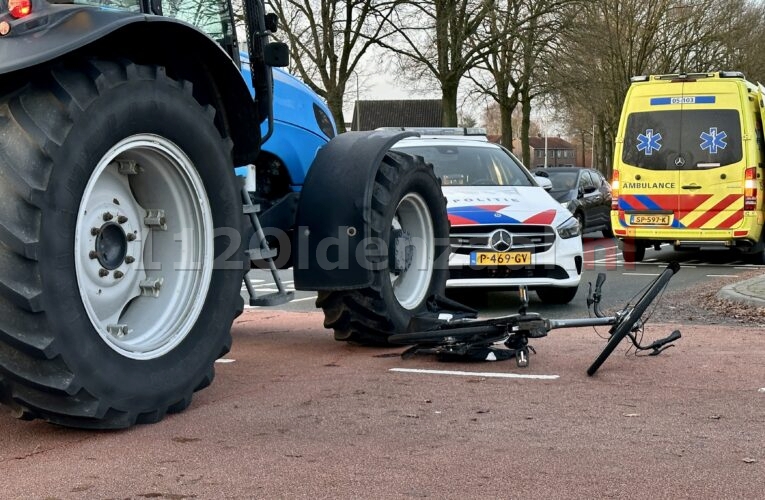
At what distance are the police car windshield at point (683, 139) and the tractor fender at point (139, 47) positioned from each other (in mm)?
11412

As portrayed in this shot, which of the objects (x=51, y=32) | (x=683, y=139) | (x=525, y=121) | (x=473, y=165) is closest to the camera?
(x=51, y=32)

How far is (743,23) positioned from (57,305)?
179ft

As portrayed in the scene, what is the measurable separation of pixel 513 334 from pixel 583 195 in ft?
52.9

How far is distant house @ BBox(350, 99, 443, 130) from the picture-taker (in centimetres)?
8744

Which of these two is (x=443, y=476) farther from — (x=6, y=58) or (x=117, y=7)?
(x=117, y=7)

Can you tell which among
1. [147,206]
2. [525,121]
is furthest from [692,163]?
[525,121]

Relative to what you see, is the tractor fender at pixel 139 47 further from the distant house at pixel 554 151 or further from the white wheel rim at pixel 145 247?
the distant house at pixel 554 151

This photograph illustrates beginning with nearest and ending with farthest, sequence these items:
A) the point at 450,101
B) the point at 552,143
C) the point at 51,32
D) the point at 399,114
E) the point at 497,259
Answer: the point at 51,32
the point at 497,259
the point at 450,101
the point at 399,114
the point at 552,143

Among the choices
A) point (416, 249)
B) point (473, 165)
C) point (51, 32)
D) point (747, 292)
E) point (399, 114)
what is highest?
point (399, 114)

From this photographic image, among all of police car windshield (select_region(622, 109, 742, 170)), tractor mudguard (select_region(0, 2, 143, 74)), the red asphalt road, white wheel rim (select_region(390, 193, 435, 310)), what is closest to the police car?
white wheel rim (select_region(390, 193, 435, 310))

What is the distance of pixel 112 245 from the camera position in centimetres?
409

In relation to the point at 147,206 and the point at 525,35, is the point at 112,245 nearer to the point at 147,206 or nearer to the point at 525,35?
the point at 147,206

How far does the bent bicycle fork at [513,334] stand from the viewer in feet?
18.0

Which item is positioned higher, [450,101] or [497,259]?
[450,101]
